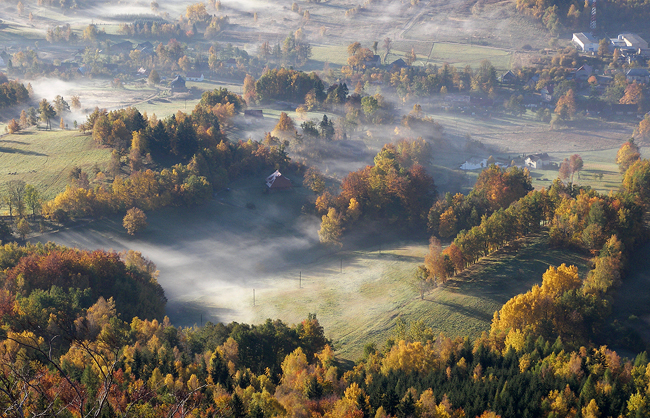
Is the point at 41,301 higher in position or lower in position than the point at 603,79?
lower

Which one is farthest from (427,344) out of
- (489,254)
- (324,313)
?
(489,254)

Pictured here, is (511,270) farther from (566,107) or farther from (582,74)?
(582,74)

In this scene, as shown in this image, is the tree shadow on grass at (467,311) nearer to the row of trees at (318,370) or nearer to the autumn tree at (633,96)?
the row of trees at (318,370)

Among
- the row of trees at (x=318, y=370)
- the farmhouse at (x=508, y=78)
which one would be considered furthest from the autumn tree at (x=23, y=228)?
the farmhouse at (x=508, y=78)

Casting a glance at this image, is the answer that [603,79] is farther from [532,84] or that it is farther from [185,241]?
[185,241]

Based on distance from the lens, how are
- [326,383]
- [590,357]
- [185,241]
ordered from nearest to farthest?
[326,383] < [590,357] < [185,241]

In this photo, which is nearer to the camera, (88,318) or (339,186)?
(88,318)
